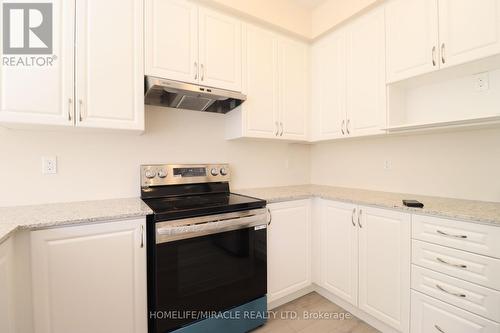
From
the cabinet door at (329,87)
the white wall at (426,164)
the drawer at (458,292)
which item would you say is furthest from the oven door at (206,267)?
the white wall at (426,164)

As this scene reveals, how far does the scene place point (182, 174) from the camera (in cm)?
199

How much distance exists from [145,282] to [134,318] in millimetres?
210

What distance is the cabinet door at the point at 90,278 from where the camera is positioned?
46.2 inches

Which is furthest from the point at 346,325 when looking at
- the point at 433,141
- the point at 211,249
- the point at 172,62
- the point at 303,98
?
the point at 172,62

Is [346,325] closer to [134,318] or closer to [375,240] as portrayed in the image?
[375,240]

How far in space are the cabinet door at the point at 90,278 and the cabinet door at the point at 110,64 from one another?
→ 27.4 inches

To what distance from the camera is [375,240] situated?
1.70m

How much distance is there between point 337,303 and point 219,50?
94.5 inches

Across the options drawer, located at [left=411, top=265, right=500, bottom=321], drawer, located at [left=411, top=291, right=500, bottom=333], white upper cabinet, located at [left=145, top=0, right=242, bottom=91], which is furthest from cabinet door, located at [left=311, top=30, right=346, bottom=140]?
drawer, located at [left=411, top=291, right=500, bottom=333]

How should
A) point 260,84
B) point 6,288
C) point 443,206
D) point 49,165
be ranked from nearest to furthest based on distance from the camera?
point 6,288 → point 443,206 → point 49,165 → point 260,84

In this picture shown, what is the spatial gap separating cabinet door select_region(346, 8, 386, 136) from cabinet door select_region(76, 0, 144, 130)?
5.78ft

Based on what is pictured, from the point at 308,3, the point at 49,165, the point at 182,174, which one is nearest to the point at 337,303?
the point at 182,174

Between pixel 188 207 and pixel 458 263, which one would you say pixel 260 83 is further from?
pixel 458 263

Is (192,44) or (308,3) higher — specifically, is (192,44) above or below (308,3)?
below
